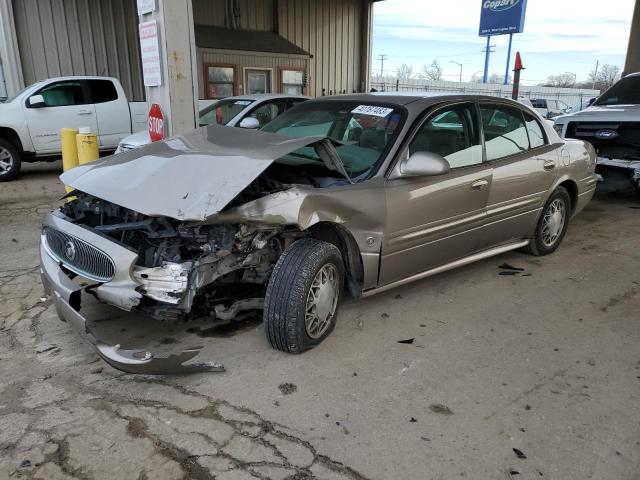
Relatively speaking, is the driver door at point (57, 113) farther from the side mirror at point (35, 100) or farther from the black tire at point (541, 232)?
the black tire at point (541, 232)

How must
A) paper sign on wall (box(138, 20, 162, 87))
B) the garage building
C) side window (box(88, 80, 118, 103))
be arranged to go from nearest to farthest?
1. paper sign on wall (box(138, 20, 162, 87))
2. side window (box(88, 80, 118, 103))
3. the garage building

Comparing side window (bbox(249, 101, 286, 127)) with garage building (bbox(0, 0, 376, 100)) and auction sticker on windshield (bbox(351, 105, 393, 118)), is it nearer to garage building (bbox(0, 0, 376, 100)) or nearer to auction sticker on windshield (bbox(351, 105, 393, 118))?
auction sticker on windshield (bbox(351, 105, 393, 118))

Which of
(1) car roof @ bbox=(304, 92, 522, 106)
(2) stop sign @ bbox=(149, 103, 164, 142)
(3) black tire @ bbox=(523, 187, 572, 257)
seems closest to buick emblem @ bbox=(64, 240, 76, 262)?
(1) car roof @ bbox=(304, 92, 522, 106)

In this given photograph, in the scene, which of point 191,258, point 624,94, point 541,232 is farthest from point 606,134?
point 191,258

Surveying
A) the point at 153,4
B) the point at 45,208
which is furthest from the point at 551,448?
the point at 45,208

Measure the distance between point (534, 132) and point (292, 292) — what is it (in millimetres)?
3155

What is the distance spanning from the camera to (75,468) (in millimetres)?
2348

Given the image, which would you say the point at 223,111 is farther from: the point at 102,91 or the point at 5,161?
the point at 5,161

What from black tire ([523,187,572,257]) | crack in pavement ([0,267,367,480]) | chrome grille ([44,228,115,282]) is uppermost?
chrome grille ([44,228,115,282])

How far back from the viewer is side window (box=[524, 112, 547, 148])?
4.92 m

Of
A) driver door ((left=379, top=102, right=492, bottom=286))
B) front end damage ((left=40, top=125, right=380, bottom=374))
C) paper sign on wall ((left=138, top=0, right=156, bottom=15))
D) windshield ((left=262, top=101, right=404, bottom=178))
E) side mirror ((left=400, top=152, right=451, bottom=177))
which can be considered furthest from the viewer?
paper sign on wall ((left=138, top=0, right=156, bottom=15))

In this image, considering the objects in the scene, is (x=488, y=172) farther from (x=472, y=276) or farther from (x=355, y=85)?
(x=355, y=85)

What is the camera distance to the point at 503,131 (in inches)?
181

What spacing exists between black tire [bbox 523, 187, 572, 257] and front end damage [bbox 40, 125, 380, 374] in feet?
7.96
